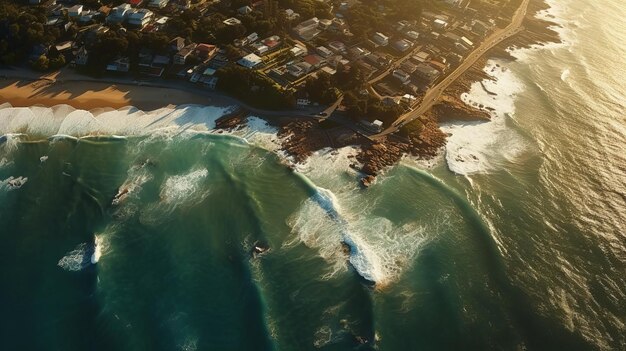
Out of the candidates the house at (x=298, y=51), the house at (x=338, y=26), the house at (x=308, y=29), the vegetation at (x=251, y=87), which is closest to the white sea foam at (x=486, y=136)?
the vegetation at (x=251, y=87)

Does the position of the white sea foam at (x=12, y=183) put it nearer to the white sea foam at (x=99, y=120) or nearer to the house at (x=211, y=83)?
the white sea foam at (x=99, y=120)

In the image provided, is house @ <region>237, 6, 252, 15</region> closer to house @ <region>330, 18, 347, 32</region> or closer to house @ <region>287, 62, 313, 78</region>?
house @ <region>330, 18, 347, 32</region>

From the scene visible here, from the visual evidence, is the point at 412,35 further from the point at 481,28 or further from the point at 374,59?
the point at 481,28

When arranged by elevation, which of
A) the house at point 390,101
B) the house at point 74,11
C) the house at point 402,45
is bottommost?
the house at point 390,101

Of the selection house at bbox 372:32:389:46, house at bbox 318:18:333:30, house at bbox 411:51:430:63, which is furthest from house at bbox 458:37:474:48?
house at bbox 318:18:333:30

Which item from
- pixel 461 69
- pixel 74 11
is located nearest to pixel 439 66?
pixel 461 69

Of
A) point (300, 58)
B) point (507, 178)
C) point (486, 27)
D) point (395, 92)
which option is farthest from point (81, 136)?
point (486, 27)
